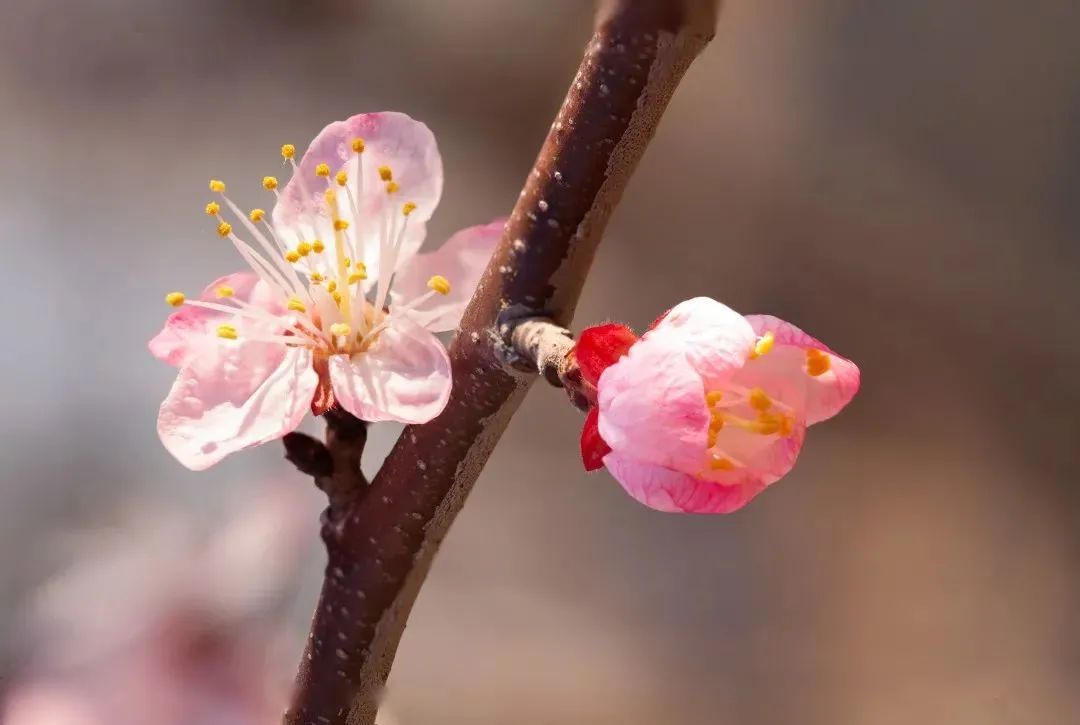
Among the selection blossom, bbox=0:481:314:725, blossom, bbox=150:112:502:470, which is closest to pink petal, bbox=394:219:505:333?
blossom, bbox=150:112:502:470

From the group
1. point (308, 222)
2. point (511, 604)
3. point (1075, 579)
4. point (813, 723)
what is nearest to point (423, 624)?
point (511, 604)

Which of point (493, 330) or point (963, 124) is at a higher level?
point (963, 124)

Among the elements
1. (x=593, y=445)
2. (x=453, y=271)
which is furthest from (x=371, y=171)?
(x=593, y=445)

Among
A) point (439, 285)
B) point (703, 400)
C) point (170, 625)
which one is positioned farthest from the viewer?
point (170, 625)

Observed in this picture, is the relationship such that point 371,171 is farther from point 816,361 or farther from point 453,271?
point 816,361

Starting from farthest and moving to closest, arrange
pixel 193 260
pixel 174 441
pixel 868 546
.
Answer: pixel 868 546 → pixel 193 260 → pixel 174 441

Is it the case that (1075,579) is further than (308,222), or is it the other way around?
(1075,579)

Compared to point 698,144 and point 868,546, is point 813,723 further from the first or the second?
point 698,144

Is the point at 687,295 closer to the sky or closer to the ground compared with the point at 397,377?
closer to the sky
